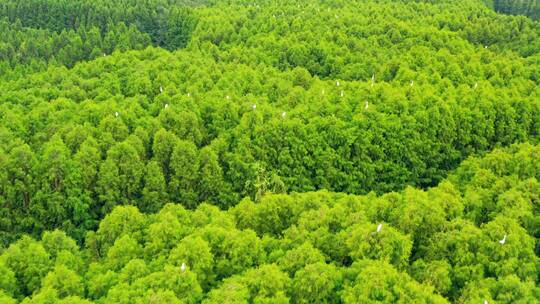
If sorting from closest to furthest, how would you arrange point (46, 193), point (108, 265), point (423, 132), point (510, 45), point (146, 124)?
point (108, 265), point (46, 193), point (146, 124), point (423, 132), point (510, 45)

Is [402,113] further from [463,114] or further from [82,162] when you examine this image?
[82,162]

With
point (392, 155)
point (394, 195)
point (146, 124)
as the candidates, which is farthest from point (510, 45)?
point (146, 124)

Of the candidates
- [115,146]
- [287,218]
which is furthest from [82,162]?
[287,218]

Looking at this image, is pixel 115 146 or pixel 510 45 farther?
pixel 510 45

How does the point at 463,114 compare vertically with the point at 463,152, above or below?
above

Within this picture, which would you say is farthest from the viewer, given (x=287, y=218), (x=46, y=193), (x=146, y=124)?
(x=146, y=124)

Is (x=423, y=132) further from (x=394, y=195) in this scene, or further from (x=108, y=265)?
(x=108, y=265)
